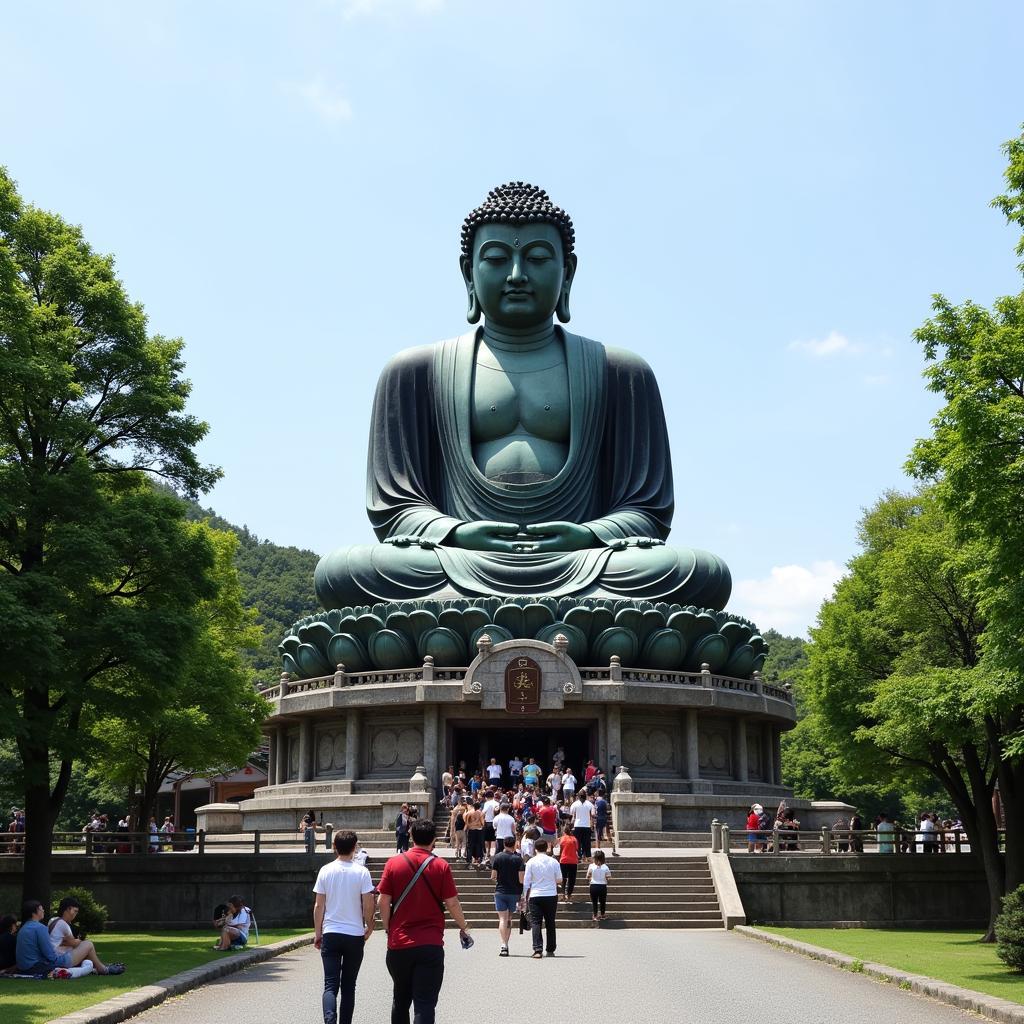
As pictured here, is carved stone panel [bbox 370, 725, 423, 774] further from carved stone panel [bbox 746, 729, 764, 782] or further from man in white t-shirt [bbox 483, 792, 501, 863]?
carved stone panel [bbox 746, 729, 764, 782]

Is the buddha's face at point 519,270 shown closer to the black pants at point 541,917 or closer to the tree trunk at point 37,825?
the tree trunk at point 37,825

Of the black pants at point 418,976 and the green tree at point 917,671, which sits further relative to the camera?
the green tree at point 917,671

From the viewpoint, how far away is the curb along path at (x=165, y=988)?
9586 mm

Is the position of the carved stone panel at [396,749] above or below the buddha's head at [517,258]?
below

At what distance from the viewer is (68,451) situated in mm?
17875

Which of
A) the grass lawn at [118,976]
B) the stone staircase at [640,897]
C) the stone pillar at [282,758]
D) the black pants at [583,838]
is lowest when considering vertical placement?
the grass lawn at [118,976]

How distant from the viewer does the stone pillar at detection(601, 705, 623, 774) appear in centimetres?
2862

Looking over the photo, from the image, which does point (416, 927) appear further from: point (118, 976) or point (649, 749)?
point (649, 749)

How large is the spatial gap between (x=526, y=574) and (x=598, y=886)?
48.9 ft

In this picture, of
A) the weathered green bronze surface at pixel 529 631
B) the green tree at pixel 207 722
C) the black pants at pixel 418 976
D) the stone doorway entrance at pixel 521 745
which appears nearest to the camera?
the black pants at pixel 418 976

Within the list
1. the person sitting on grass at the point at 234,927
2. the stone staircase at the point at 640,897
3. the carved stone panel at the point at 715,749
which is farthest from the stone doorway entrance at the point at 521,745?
the person sitting on grass at the point at 234,927

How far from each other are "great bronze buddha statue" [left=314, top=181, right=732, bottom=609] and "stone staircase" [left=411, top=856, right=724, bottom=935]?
497 inches

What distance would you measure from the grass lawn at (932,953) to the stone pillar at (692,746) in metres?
9.11

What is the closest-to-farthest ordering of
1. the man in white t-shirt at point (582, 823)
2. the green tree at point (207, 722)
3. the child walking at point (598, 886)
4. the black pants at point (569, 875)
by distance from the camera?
the child walking at point (598, 886) < the black pants at point (569, 875) < the man in white t-shirt at point (582, 823) < the green tree at point (207, 722)
